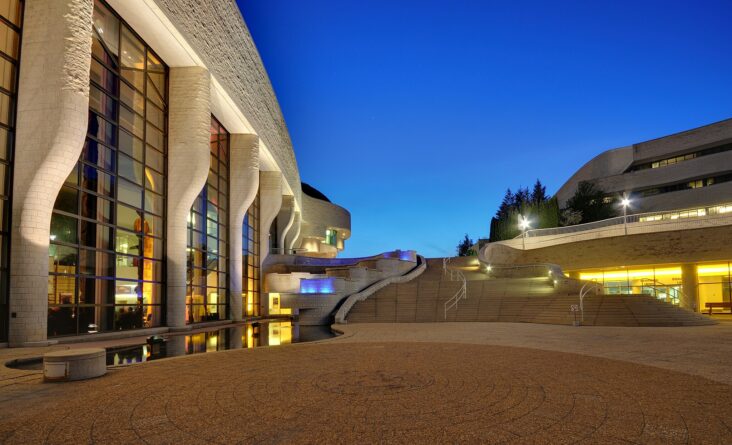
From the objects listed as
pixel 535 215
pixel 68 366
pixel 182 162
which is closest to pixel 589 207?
pixel 535 215

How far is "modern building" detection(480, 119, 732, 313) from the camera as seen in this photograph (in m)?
29.5

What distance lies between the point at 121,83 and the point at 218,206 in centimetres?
1138

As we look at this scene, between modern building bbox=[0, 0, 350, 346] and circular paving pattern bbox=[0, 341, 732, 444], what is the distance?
8.40m

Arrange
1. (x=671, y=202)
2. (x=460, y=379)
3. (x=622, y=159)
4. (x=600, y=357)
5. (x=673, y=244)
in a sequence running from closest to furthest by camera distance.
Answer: (x=460, y=379) < (x=600, y=357) < (x=673, y=244) < (x=671, y=202) < (x=622, y=159)

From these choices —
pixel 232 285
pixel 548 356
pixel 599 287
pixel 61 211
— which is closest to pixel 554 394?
pixel 548 356

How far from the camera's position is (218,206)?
30.5 meters

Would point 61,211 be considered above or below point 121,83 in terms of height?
below

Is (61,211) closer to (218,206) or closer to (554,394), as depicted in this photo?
(218,206)

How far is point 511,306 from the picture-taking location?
23797mm

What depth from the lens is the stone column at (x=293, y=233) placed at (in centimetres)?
4978

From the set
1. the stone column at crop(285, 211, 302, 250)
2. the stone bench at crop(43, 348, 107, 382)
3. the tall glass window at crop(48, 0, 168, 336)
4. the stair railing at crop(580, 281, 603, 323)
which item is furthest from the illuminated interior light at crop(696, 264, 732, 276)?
the stone bench at crop(43, 348, 107, 382)

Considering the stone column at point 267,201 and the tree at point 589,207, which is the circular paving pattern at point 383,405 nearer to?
the stone column at point 267,201

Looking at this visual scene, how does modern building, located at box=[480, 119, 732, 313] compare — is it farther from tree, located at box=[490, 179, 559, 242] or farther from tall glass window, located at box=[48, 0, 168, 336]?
tall glass window, located at box=[48, 0, 168, 336]

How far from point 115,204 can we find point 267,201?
20.9 m
